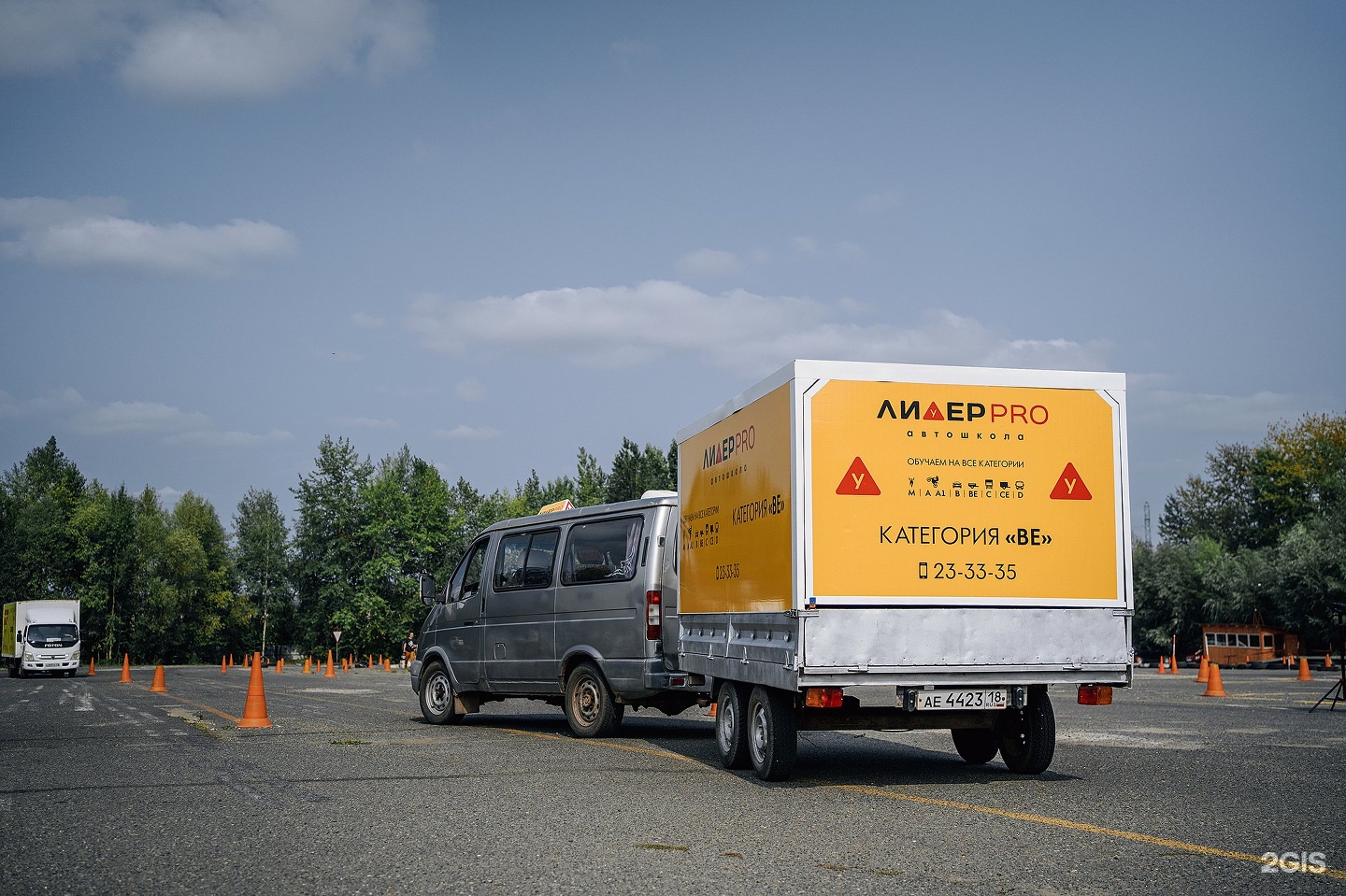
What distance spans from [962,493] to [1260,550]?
2484 inches

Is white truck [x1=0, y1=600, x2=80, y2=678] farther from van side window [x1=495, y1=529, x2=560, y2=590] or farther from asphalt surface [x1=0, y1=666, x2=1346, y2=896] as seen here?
van side window [x1=495, y1=529, x2=560, y2=590]

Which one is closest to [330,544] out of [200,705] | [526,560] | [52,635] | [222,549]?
[222,549]

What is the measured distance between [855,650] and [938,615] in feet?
2.25

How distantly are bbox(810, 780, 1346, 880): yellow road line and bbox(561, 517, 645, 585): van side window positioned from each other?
4.16m

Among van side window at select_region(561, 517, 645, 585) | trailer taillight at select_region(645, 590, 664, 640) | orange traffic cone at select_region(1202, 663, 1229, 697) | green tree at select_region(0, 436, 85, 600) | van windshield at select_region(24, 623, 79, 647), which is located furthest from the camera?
green tree at select_region(0, 436, 85, 600)

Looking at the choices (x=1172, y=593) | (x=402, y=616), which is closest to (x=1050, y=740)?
(x=1172, y=593)

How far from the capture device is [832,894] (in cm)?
522

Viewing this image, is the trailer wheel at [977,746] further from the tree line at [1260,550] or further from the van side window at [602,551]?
the tree line at [1260,550]

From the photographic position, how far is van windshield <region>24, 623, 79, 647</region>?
44188 millimetres

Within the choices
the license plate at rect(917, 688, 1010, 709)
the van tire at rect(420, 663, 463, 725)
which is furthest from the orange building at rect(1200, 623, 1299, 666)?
the license plate at rect(917, 688, 1010, 709)

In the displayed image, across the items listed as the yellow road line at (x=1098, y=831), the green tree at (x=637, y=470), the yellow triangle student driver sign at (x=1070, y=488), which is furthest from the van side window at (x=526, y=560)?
the green tree at (x=637, y=470)

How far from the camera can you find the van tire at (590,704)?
1267cm

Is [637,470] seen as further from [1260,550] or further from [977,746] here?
[977,746]

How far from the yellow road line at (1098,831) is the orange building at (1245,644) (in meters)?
48.8
